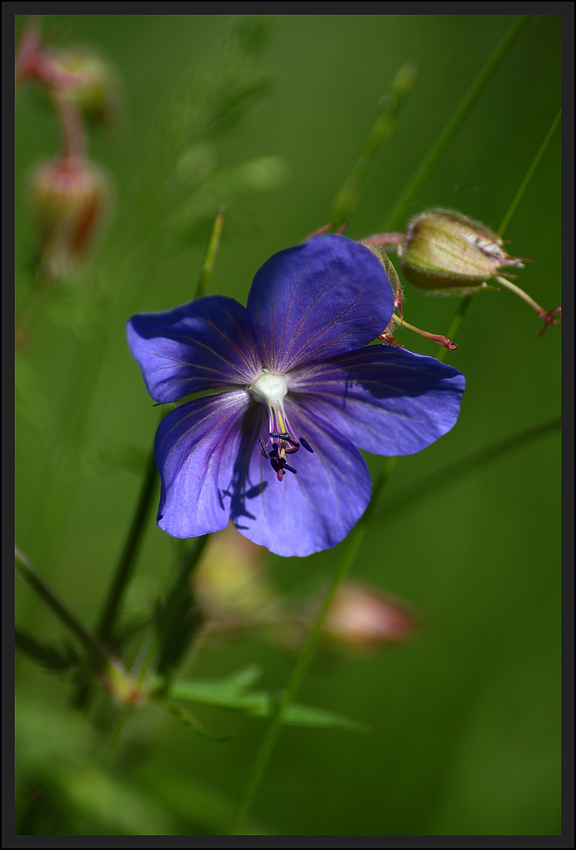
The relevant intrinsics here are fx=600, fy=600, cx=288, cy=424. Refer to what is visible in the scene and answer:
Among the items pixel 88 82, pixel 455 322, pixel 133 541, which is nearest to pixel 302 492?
pixel 133 541

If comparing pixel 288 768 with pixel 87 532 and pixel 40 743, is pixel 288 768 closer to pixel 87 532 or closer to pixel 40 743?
pixel 87 532

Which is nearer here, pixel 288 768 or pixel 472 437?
pixel 288 768

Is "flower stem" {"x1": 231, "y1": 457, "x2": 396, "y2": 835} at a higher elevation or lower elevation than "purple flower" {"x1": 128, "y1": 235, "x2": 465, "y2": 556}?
lower

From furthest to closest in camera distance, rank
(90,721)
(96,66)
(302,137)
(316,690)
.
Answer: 1. (302,137)
2. (316,690)
3. (96,66)
4. (90,721)

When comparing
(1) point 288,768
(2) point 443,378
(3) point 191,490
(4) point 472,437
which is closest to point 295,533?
(3) point 191,490

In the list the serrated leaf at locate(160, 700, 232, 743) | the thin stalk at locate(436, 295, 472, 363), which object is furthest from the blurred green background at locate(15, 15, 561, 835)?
the serrated leaf at locate(160, 700, 232, 743)

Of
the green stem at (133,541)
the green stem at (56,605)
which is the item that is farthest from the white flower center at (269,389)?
the green stem at (56,605)

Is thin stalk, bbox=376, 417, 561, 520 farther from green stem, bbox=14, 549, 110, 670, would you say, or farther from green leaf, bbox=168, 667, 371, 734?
green stem, bbox=14, 549, 110, 670

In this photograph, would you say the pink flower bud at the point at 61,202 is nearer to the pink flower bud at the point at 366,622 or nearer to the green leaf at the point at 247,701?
the green leaf at the point at 247,701
